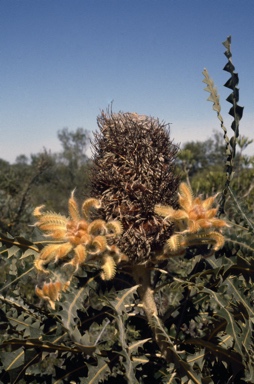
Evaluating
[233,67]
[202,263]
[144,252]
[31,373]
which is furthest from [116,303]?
[233,67]

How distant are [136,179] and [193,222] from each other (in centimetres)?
42

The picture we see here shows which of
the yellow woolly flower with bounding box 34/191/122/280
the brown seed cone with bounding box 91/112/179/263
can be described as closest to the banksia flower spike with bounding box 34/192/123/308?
the yellow woolly flower with bounding box 34/191/122/280

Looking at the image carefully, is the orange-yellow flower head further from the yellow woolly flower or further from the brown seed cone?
the brown seed cone

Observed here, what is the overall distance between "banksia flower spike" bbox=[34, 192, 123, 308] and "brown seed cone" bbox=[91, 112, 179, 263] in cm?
17

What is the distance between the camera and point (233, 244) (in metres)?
2.15

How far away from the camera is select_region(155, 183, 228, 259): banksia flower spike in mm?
1927

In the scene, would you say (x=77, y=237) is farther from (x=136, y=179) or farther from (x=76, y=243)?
(x=136, y=179)

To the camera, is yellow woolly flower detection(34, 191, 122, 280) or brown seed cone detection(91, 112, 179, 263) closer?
yellow woolly flower detection(34, 191, 122, 280)

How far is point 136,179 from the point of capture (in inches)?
86.1

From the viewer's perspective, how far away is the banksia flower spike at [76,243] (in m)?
1.87

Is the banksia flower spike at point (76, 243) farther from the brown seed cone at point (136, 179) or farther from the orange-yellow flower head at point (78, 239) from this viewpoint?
the brown seed cone at point (136, 179)

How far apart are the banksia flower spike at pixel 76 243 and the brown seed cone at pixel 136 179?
6.6 inches

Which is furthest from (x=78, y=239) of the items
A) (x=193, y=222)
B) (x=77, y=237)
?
(x=193, y=222)

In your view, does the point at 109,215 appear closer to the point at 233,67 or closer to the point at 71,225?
the point at 71,225
